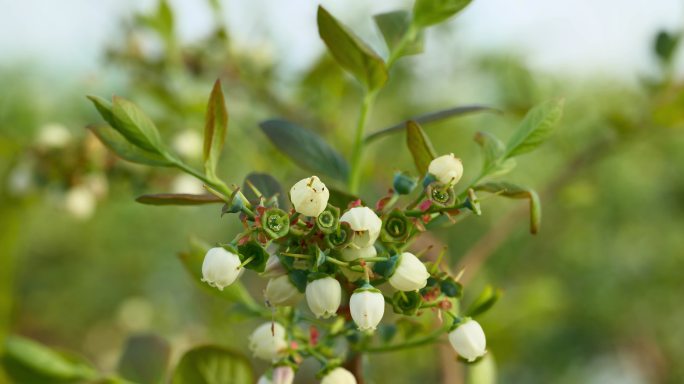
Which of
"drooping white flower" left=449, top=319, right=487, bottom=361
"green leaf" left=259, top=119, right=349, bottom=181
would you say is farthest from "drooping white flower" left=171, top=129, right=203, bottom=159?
"drooping white flower" left=449, top=319, right=487, bottom=361

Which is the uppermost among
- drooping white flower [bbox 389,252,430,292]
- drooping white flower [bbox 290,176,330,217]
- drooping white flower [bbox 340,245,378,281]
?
drooping white flower [bbox 290,176,330,217]

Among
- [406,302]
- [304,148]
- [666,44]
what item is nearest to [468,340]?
[406,302]

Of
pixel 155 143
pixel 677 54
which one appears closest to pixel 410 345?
pixel 155 143

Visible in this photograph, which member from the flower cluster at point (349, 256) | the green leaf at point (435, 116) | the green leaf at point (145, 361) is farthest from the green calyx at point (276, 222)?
the green leaf at point (145, 361)

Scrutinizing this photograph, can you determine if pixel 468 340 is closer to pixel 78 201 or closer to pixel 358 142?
pixel 358 142

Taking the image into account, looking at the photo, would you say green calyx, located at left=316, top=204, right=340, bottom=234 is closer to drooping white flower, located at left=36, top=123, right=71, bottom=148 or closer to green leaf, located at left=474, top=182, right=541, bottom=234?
green leaf, located at left=474, top=182, right=541, bottom=234

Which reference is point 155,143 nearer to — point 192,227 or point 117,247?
point 192,227
